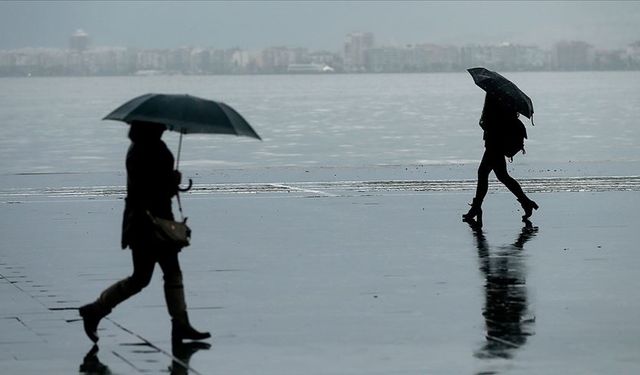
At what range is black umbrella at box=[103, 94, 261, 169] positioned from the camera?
34.6 ft

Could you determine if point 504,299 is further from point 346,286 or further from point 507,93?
point 507,93

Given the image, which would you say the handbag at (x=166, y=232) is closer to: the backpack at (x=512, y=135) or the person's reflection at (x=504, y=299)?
the person's reflection at (x=504, y=299)

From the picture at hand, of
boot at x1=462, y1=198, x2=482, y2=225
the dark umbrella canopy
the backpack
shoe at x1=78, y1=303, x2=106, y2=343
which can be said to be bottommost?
boot at x1=462, y1=198, x2=482, y2=225

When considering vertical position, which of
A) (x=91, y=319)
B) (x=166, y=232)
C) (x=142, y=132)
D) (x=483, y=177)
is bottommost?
(x=483, y=177)

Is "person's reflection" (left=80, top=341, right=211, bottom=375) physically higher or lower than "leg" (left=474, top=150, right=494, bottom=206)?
higher

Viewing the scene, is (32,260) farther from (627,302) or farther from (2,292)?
(627,302)

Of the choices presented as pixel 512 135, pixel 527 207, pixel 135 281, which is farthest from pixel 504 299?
pixel 527 207

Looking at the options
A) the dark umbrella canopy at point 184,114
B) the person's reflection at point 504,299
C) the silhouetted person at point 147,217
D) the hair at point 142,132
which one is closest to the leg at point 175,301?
the silhouetted person at point 147,217

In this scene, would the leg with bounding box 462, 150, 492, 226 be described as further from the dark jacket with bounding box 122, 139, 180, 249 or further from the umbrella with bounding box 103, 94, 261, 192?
the dark jacket with bounding box 122, 139, 180, 249

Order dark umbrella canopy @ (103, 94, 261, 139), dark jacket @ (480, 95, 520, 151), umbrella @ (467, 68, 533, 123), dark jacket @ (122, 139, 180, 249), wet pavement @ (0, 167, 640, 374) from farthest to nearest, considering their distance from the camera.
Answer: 1. dark jacket @ (480, 95, 520, 151)
2. umbrella @ (467, 68, 533, 123)
3. dark jacket @ (122, 139, 180, 249)
4. dark umbrella canopy @ (103, 94, 261, 139)
5. wet pavement @ (0, 167, 640, 374)

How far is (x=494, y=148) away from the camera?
19578mm

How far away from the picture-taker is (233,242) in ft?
57.9

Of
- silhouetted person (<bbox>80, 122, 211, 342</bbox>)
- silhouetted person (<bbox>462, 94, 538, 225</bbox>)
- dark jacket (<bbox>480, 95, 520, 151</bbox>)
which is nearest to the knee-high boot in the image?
silhouetted person (<bbox>80, 122, 211, 342</bbox>)

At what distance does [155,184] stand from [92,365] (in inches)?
→ 51.7
